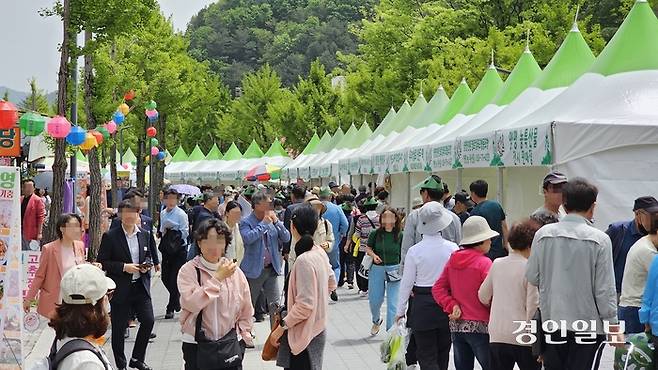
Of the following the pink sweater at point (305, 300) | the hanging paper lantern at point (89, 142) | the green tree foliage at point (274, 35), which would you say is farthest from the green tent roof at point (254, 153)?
the green tree foliage at point (274, 35)

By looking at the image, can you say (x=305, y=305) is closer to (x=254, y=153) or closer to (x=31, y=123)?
(x=31, y=123)

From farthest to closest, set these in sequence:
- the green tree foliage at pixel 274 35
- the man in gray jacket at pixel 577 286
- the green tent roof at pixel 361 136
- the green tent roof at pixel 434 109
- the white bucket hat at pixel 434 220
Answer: the green tree foliage at pixel 274 35
the green tent roof at pixel 361 136
the green tent roof at pixel 434 109
the white bucket hat at pixel 434 220
the man in gray jacket at pixel 577 286

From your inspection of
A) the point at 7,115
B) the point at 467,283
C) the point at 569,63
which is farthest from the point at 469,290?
the point at 569,63

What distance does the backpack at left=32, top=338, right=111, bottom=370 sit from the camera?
358 centimetres

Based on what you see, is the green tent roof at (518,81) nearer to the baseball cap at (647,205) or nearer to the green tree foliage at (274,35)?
the baseball cap at (647,205)

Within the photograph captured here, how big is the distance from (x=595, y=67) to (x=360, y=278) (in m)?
5.08

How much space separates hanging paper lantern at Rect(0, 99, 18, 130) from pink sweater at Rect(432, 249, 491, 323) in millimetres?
7142

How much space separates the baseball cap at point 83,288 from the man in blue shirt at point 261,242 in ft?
21.2

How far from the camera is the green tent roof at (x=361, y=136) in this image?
36.2m

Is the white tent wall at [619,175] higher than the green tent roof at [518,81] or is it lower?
lower

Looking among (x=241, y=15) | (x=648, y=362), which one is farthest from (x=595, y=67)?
(x=241, y=15)

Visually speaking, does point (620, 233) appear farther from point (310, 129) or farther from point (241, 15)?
point (241, 15)

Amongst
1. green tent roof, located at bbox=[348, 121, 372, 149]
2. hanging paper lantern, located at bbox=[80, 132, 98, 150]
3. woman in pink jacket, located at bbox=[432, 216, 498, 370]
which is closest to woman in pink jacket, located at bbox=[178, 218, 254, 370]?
woman in pink jacket, located at bbox=[432, 216, 498, 370]

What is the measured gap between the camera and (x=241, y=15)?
142 metres
